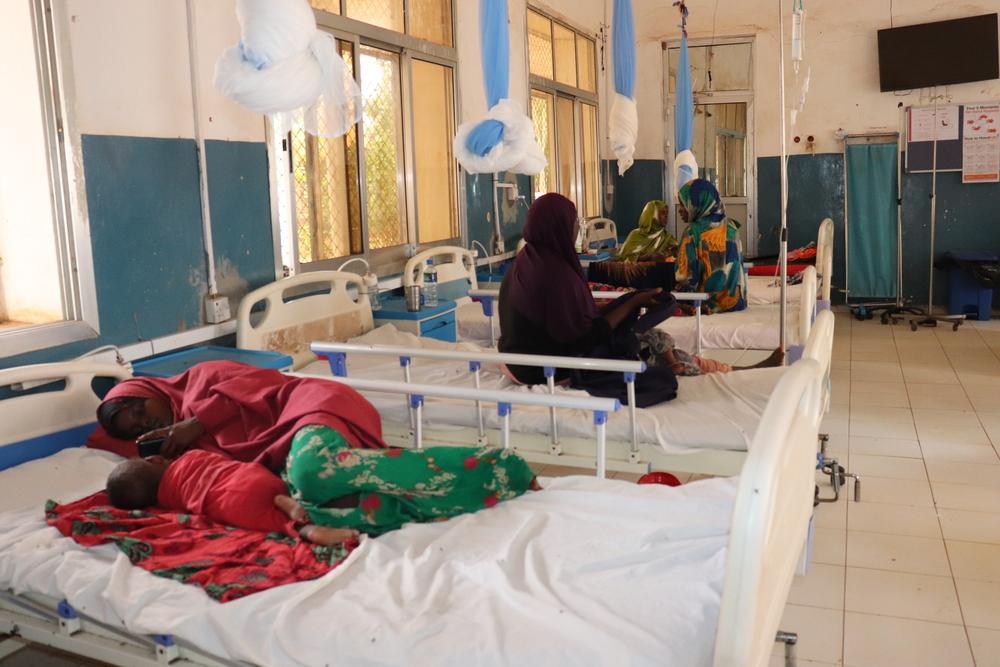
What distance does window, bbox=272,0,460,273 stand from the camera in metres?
4.71

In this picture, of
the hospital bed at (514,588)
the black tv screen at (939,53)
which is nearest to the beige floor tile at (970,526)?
the hospital bed at (514,588)

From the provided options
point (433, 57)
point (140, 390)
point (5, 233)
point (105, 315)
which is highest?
point (433, 57)

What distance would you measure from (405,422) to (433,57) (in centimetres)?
318

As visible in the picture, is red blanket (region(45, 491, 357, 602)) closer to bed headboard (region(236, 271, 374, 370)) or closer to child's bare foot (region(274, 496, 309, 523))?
child's bare foot (region(274, 496, 309, 523))

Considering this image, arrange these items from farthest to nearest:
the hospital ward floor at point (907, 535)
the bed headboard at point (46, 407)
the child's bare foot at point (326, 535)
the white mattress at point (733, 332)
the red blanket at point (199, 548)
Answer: the white mattress at point (733, 332), the bed headboard at point (46, 407), the hospital ward floor at point (907, 535), the child's bare foot at point (326, 535), the red blanket at point (199, 548)

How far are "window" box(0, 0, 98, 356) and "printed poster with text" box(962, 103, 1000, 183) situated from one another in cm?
→ 821

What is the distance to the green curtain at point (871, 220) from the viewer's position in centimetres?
894

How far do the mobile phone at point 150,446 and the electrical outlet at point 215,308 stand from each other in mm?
1115

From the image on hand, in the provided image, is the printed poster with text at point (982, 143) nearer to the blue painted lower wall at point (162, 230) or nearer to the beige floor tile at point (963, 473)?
the beige floor tile at point (963, 473)

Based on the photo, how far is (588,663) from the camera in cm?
174

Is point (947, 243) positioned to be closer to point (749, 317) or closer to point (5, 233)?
point (749, 317)

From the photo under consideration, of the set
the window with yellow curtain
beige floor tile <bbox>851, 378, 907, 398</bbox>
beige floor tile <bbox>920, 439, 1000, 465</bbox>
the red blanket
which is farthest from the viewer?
beige floor tile <bbox>851, 378, 907, 398</bbox>

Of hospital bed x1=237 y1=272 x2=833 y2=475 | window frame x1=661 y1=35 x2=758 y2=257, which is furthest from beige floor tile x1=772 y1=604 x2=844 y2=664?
window frame x1=661 y1=35 x2=758 y2=257

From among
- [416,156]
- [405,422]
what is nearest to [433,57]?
[416,156]
